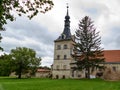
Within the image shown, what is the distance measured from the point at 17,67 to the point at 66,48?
14.6 meters

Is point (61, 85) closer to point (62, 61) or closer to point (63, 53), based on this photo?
point (62, 61)

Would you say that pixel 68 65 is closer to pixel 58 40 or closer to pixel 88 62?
pixel 58 40

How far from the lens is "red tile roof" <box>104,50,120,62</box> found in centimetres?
6359

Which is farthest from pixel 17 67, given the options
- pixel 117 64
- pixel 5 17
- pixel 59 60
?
pixel 5 17

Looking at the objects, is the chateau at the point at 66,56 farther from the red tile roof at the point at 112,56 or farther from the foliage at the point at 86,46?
the foliage at the point at 86,46

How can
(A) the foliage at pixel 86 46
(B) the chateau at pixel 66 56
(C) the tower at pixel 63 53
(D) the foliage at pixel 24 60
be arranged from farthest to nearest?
(C) the tower at pixel 63 53 → (B) the chateau at pixel 66 56 → (D) the foliage at pixel 24 60 → (A) the foliage at pixel 86 46

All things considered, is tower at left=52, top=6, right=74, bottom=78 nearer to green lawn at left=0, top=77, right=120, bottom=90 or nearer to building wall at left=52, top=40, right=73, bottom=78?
building wall at left=52, top=40, right=73, bottom=78

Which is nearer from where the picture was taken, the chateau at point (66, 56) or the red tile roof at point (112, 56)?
the red tile roof at point (112, 56)

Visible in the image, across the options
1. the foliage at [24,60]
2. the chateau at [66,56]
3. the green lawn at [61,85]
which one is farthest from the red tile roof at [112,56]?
the green lawn at [61,85]

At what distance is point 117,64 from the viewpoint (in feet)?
205

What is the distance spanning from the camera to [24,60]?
65438 millimetres

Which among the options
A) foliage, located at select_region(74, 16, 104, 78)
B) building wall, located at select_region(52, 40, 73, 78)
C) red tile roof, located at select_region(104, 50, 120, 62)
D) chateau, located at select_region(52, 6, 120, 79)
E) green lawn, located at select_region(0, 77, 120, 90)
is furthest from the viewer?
building wall, located at select_region(52, 40, 73, 78)

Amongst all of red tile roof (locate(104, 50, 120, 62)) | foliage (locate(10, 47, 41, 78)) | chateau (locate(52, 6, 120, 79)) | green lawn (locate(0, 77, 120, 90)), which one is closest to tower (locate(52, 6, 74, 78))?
chateau (locate(52, 6, 120, 79))

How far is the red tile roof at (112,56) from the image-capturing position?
63.6 metres
